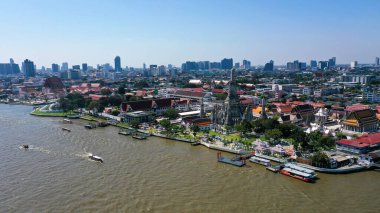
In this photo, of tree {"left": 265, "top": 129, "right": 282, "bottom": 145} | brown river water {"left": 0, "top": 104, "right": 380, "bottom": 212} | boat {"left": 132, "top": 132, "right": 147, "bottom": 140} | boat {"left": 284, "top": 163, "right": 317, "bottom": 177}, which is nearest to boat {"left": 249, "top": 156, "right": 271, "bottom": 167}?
brown river water {"left": 0, "top": 104, "right": 380, "bottom": 212}

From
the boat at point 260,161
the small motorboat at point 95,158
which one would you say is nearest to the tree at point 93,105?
the small motorboat at point 95,158

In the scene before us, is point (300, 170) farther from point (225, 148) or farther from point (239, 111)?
point (239, 111)

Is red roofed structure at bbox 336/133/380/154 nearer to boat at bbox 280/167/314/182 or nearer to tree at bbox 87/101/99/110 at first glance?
boat at bbox 280/167/314/182

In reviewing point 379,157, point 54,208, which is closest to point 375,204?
point 379,157

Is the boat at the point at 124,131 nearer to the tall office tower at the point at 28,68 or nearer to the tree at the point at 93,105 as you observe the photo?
the tree at the point at 93,105

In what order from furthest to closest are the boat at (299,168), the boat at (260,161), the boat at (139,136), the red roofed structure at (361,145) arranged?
1. the boat at (139,136)
2. the red roofed structure at (361,145)
3. the boat at (260,161)
4. the boat at (299,168)

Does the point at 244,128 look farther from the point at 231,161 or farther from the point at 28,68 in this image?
the point at 28,68
